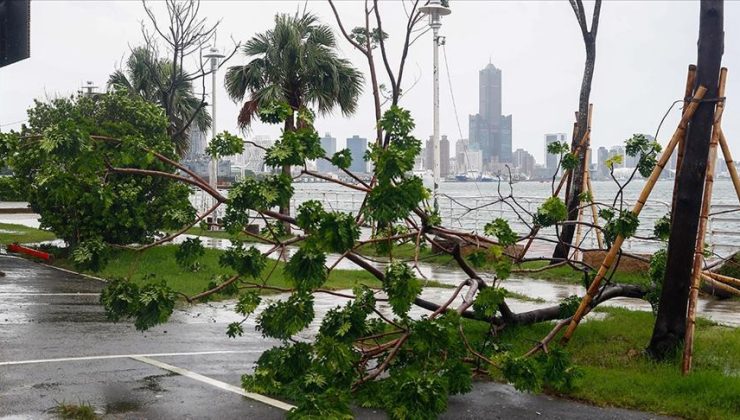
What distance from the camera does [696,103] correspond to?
8.80 meters

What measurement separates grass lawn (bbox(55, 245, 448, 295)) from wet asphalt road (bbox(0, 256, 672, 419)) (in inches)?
89.7

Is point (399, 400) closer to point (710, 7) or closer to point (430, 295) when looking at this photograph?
point (710, 7)

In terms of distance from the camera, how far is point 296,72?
94.3ft

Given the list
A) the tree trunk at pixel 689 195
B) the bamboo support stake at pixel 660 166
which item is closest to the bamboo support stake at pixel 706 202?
the tree trunk at pixel 689 195

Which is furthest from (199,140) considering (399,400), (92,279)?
(399,400)

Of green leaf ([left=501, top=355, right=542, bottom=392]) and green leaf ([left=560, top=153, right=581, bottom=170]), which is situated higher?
green leaf ([left=560, top=153, right=581, bottom=170])

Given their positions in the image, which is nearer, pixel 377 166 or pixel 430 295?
pixel 377 166

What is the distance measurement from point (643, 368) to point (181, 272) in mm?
10649

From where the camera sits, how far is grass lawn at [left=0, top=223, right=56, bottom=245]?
25.8 meters

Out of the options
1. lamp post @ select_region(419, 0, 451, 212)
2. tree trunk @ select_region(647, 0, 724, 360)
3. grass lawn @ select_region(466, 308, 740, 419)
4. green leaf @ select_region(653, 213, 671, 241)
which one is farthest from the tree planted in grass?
lamp post @ select_region(419, 0, 451, 212)

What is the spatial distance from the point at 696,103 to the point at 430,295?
7.37 metres

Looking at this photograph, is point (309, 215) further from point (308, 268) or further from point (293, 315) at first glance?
point (293, 315)

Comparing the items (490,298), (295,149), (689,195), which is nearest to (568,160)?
(689,195)

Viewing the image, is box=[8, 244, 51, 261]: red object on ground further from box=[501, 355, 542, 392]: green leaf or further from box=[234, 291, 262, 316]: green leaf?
box=[501, 355, 542, 392]: green leaf
